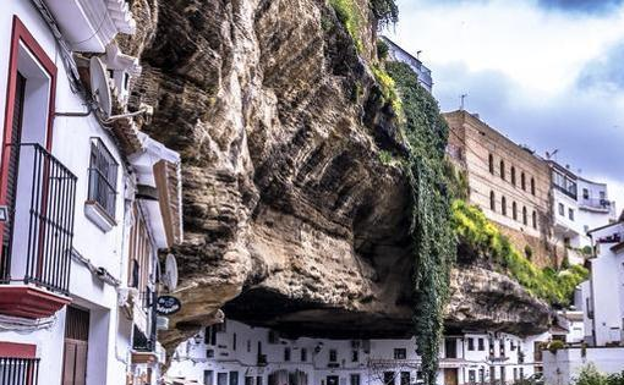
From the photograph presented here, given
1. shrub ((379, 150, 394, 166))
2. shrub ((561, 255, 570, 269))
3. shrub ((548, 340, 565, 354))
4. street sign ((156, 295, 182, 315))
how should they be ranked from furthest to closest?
shrub ((561, 255, 570, 269)) → shrub ((548, 340, 565, 354)) → shrub ((379, 150, 394, 166)) → street sign ((156, 295, 182, 315))

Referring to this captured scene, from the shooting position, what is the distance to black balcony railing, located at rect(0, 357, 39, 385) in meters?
5.91

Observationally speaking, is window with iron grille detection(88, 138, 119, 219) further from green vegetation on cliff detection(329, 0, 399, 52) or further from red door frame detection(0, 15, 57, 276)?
green vegetation on cliff detection(329, 0, 399, 52)

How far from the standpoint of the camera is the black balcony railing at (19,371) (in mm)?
5910

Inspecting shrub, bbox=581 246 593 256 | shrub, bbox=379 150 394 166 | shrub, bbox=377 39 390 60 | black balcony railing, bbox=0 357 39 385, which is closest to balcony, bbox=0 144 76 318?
black balcony railing, bbox=0 357 39 385

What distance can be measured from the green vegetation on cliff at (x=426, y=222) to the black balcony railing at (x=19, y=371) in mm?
27076

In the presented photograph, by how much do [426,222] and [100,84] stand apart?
1101 inches

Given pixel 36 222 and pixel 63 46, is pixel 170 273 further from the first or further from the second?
pixel 36 222

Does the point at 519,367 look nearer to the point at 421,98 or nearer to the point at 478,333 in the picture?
the point at 478,333

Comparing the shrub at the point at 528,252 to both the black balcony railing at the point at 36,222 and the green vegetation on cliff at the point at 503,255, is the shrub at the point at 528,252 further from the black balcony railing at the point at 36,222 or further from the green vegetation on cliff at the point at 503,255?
the black balcony railing at the point at 36,222

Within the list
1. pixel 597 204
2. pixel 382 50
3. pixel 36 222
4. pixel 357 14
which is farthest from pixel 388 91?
pixel 597 204

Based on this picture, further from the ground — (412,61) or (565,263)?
(412,61)

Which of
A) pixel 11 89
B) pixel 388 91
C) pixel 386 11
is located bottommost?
pixel 11 89

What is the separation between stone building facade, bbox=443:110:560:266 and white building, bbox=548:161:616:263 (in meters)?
3.00

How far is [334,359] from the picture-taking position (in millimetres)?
45656
